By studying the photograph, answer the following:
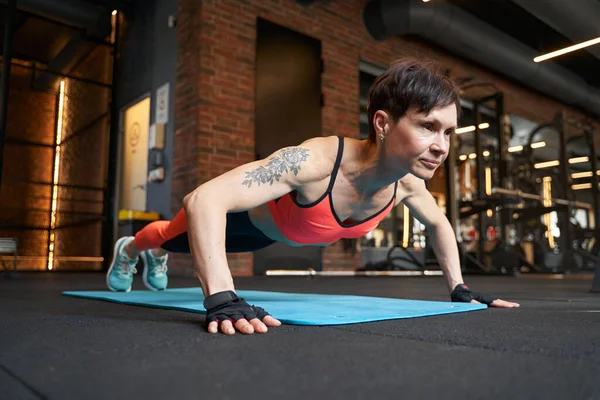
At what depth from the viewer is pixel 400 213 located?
980 cm

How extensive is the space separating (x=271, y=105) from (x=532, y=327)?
3.91 m

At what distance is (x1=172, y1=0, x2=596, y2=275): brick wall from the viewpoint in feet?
14.3

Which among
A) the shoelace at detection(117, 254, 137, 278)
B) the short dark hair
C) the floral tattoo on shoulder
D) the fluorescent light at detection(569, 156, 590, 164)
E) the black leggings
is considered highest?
the fluorescent light at detection(569, 156, 590, 164)

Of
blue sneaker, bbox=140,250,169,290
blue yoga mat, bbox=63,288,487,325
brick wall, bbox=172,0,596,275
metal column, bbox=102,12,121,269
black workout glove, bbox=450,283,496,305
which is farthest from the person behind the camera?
metal column, bbox=102,12,121,269

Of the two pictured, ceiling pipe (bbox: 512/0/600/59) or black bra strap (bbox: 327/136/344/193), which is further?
ceiling pipe (bbox: 512/0/600/59)

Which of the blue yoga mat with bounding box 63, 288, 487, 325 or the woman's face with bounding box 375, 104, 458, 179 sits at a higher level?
the woman's face with bounding box 375, 104, 458, 179

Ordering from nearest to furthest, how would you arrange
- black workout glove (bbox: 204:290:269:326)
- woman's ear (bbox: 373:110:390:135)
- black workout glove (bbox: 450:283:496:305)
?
black workout glove (bbox: 204:290:269:326) < woman's ear (bbox: 373:110:390:135) < black workout glove (bbox: 450:283:496:305)

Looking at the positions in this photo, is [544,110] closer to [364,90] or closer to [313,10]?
[364,90]

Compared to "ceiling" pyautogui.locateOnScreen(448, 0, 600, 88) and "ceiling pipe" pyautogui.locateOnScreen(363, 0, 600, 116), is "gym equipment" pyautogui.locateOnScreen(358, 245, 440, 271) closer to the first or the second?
"ceiling pipe" pyautogui.locateOnScreen(363, 0, 600, 116)

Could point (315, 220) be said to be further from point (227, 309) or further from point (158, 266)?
point (158, 266)

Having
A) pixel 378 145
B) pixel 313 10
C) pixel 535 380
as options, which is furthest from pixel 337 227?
pixel 313 10

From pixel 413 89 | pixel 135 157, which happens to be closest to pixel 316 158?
pixel 413 89

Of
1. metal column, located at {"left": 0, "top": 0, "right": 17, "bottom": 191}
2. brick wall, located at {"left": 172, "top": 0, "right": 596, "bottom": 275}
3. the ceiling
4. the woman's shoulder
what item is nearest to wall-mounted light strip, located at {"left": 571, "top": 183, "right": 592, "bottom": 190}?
the ceiling

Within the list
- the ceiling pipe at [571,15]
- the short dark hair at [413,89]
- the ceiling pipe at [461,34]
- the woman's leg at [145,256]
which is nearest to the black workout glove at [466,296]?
the short dark hair at [413,89]
